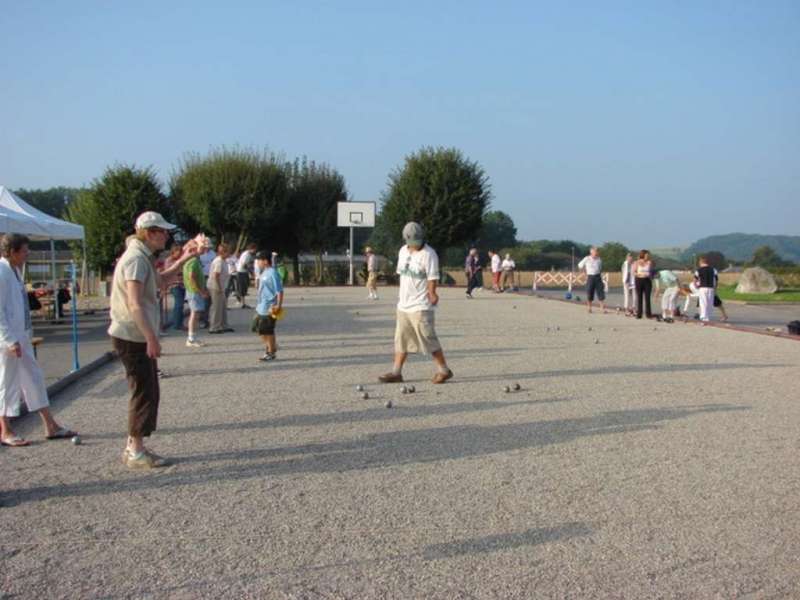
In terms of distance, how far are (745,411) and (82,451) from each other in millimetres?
6415

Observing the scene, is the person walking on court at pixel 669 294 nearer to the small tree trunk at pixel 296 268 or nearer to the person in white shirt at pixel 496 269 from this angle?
the person in white shirt at pixel 496 269

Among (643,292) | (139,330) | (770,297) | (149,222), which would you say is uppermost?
(149,222)

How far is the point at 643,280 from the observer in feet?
71.2

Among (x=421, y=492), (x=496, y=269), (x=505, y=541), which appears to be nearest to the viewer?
(x=505, y=541)

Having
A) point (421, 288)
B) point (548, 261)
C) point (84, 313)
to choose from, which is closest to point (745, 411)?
point (421, 288)

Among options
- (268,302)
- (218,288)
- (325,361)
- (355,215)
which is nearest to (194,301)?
(218,288)

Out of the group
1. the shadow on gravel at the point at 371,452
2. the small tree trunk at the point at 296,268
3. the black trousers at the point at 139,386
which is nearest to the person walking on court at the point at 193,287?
the shadow on gravel at the point at 371,452

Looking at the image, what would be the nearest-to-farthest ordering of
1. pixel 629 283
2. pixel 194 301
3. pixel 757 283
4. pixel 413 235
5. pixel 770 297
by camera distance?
pixel 413 235
pixel 194 301
pixel 629 283
pixel 770 297
pixel 757 283

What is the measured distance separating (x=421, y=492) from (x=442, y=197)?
45.5 m

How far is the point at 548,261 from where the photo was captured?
81.5 m

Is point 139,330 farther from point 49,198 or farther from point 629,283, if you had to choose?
point 49,198

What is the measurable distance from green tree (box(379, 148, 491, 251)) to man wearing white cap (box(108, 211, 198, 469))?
4389cm

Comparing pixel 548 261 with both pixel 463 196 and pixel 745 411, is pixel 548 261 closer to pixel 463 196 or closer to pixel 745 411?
pixel 463 196

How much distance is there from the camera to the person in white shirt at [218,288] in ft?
56.3
